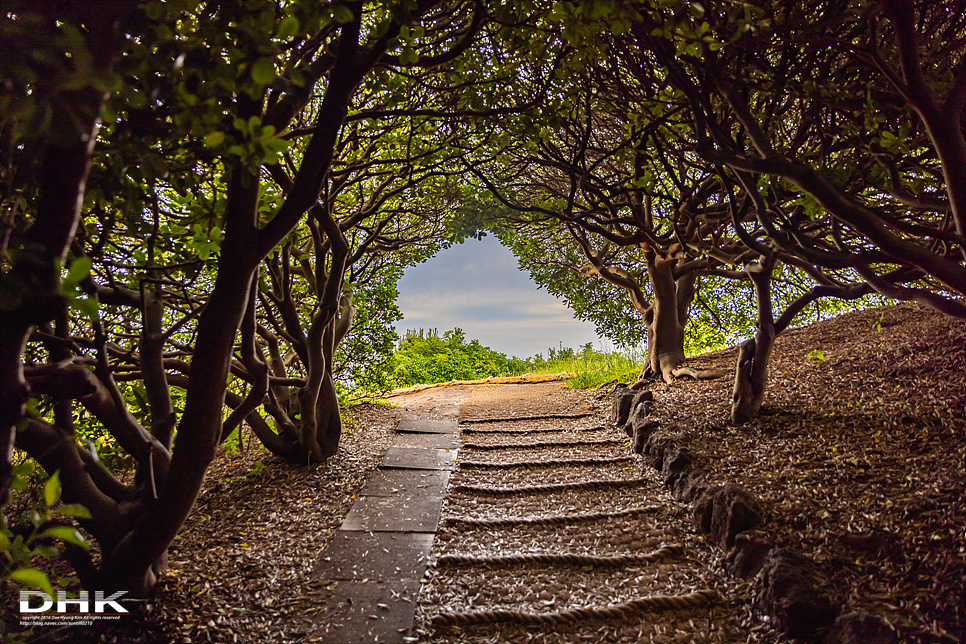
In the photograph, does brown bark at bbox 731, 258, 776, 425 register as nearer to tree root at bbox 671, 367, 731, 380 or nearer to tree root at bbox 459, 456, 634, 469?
tree root at bbox 459, 456, 634, 469

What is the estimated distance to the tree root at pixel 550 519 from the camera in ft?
13.1

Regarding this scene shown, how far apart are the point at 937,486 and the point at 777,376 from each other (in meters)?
3.22

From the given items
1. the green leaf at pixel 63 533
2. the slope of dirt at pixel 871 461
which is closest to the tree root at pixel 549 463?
the slope of dirt at pixel 871 461

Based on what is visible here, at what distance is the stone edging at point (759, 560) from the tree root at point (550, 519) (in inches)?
16.3

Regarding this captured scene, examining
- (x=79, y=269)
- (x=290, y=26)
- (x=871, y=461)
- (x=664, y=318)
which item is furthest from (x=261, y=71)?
(x=664, y=318)

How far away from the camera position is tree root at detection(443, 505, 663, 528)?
4.00 m

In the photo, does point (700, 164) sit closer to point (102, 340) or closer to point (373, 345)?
point (373, 345)

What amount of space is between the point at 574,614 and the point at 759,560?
1.20 metres

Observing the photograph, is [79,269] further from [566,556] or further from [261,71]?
[566,556]

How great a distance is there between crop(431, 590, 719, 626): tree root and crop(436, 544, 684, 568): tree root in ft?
1.48

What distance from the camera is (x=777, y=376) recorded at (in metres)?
6.05

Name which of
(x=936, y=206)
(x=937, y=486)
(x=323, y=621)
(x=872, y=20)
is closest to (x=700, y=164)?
(x=936, y=206)

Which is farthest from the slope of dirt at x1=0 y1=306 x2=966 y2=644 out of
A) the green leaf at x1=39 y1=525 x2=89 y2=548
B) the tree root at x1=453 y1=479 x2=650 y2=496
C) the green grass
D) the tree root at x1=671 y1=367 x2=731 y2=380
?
the green grass

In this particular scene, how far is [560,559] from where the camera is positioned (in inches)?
135
